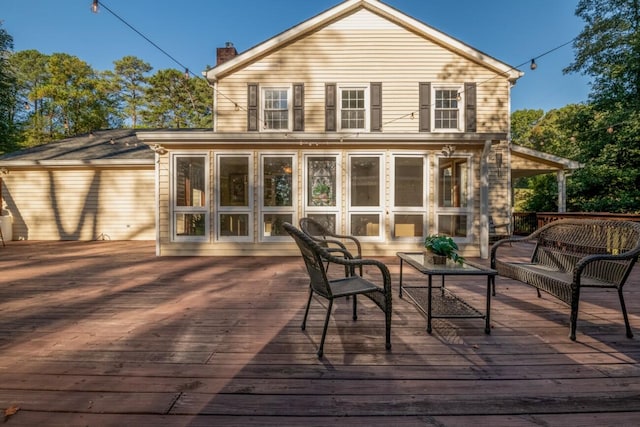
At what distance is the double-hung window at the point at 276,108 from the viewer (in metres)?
8.63

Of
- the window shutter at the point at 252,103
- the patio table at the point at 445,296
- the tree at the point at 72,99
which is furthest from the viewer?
the tree at the point at 72,99

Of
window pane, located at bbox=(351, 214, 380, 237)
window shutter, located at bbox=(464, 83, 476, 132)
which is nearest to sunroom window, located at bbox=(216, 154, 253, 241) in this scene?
window pane, located at bbox=(351, 214, 380, 237)

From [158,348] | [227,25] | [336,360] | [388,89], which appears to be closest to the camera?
[336,360]

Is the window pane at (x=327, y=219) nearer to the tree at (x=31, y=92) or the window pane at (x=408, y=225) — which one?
the window pane at (x=408, y=225)

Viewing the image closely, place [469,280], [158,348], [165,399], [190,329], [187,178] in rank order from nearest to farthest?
[165,399], [158,348], [190,329], [469,280], [187,178]

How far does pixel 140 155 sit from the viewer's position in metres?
9.10

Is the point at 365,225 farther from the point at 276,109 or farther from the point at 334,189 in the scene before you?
the point at 276,109

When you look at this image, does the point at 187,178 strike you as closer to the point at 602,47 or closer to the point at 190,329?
the point at 190,329

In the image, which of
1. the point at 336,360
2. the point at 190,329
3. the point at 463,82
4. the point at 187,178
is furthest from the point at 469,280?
the point at 463,82

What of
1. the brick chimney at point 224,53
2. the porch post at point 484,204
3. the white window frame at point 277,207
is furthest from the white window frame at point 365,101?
the brick chimney at point 224,53

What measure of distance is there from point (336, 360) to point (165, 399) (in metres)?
1.08

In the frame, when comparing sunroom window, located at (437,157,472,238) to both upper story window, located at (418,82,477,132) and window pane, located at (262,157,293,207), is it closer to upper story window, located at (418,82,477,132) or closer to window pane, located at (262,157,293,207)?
upper story window, located at (418,82,477,132)

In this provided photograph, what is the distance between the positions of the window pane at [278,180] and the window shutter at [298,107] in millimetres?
2316

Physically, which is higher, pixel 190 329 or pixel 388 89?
pixel 388 89
